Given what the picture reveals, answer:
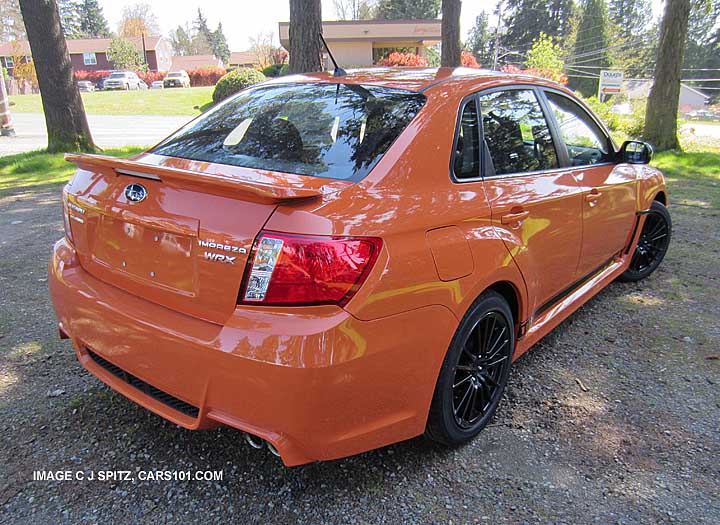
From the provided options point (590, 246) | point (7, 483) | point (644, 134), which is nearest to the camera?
point (7, 483)

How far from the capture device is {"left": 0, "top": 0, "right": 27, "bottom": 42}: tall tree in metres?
41.8

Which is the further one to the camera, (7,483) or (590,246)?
(590,246)

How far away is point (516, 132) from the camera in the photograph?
9.37 feet

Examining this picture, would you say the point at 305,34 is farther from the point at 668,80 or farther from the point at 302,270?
the point at 668,80

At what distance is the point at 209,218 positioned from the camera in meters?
1.86

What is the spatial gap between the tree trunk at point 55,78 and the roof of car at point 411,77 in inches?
323

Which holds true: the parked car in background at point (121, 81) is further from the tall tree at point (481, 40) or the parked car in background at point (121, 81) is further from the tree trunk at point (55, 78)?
the tall tree at point (481, 40)

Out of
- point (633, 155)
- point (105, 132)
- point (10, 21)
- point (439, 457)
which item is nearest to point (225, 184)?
point (439, 457)

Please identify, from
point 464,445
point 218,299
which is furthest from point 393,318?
point 464,445

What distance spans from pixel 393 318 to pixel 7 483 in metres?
1.73

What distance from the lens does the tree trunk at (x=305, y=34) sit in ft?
24.8

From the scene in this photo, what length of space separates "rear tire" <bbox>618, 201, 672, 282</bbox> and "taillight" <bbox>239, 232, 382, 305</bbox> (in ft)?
11.4

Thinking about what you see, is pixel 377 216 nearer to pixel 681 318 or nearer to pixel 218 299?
Answer: pixel 218 299

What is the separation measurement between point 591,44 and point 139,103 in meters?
53.8
